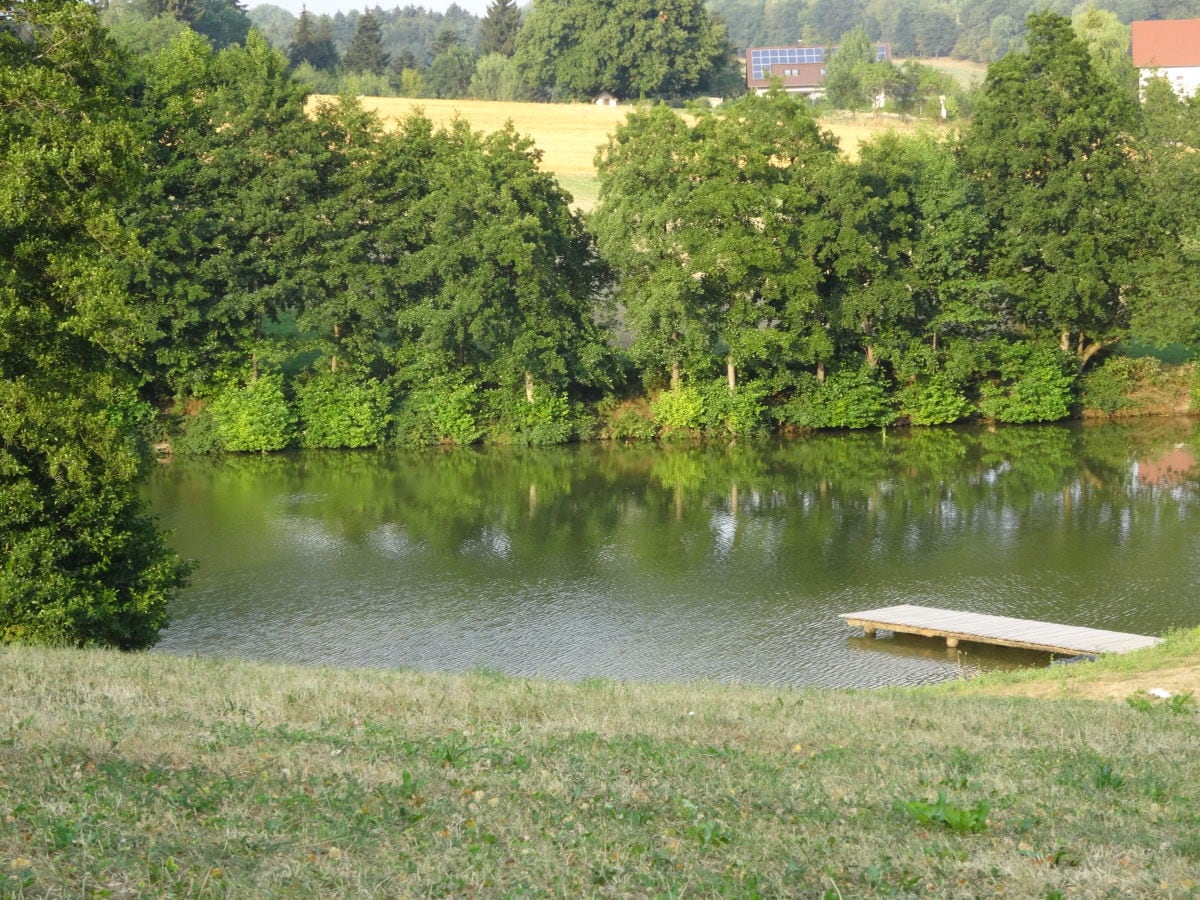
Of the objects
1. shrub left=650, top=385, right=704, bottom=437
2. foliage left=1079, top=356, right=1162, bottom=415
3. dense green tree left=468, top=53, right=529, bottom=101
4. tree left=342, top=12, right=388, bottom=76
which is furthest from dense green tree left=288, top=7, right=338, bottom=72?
foliage left=1079, top=356, right=1162, bottom=415

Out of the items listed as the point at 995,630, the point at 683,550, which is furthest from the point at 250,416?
the point at 995,630

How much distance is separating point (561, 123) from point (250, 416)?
40.1m

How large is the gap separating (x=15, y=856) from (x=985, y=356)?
4398 centimetres

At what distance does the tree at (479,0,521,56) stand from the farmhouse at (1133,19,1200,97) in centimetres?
4991

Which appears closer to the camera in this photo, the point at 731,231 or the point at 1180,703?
the point at 1180,703

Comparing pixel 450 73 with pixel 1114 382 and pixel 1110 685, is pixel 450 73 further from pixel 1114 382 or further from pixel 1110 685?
pixel 1110 685

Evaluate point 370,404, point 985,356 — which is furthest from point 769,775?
point 985,356

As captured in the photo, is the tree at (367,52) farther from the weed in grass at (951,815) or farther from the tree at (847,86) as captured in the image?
the weed in grass at (951,815)

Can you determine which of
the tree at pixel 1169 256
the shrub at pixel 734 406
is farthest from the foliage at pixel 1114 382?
the shrub at pixel 734 406

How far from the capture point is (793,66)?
13838 cm

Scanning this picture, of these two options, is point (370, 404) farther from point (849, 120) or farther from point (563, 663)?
point (849, 120)

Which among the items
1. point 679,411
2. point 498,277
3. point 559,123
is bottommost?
point 679,411

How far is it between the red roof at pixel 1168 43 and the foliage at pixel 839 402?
2725 inches

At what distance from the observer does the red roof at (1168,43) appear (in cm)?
10469
